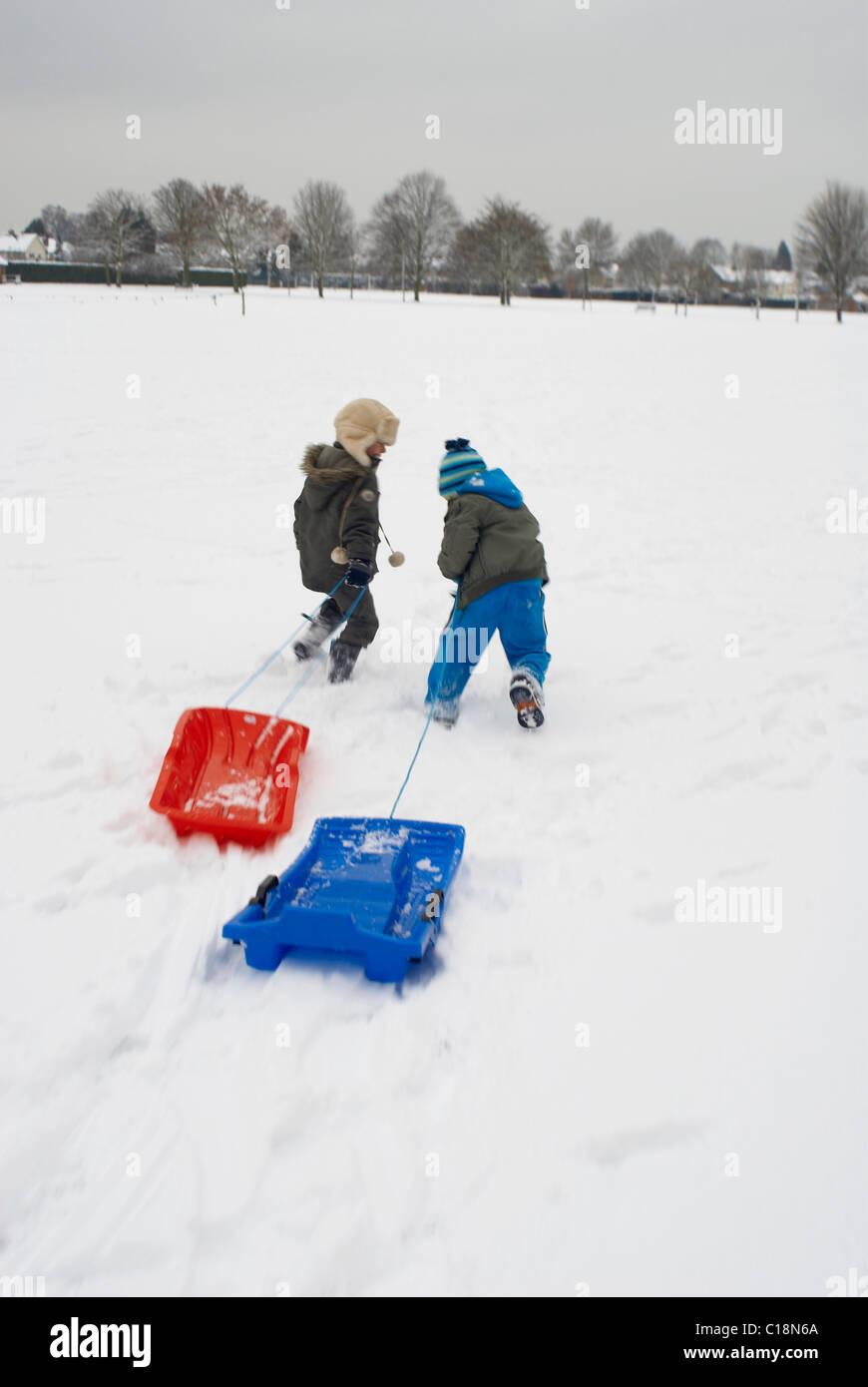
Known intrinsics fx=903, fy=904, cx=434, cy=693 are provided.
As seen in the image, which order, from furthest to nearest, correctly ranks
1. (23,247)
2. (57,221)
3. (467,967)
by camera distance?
(57,221)
(23,247)
(467,967)

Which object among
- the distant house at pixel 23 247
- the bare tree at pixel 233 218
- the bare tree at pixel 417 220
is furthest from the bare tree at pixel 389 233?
the distant house at pixel 23 247

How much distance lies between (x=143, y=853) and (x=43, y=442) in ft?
28.3

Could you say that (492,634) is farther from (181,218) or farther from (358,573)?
(181,218)

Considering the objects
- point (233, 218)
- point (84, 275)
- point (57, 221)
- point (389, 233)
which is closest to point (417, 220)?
point (389, 233)

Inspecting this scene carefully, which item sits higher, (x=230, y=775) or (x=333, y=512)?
(x=333, y=512)

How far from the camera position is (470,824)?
3.47 meters

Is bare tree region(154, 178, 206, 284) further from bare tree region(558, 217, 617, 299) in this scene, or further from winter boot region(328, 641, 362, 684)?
winter boot region(328, 641, 362, 684)

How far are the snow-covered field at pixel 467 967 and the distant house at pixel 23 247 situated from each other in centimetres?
7442

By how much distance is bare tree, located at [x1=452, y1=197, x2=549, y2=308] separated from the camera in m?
41.5

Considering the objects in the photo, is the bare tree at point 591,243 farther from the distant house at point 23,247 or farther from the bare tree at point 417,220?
the distant house at point 23,247

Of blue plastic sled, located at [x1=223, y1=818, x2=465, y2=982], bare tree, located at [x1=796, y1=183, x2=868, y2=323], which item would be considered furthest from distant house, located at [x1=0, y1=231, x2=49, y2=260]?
blue plastic sled, located at [x1=223, y1=818, x2=465, y2=982]

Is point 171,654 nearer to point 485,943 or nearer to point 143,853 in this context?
point 143,853

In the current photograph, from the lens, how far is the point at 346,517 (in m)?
4.40

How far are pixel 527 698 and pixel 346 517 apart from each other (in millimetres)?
1253
